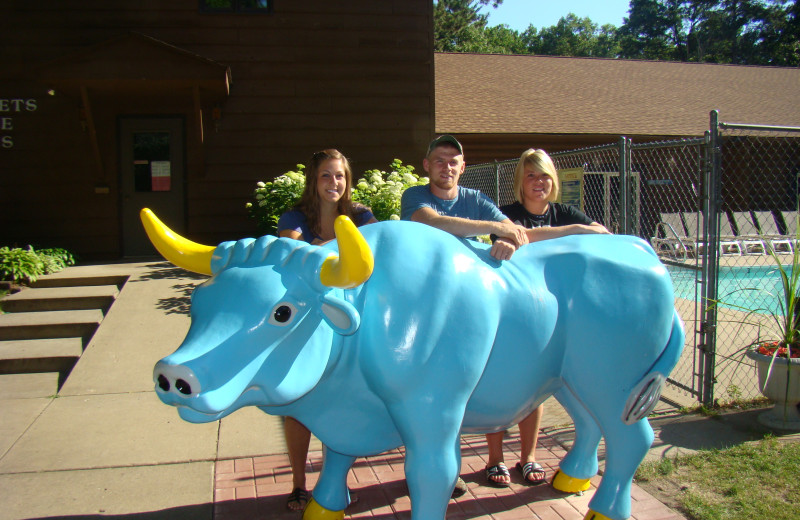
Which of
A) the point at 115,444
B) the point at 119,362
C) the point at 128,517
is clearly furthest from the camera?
A: the point at 119,362

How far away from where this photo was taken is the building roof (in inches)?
559

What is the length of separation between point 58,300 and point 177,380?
620cm

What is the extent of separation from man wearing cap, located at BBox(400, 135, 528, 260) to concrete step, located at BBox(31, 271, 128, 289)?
6000mm

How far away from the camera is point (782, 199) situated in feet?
58.4

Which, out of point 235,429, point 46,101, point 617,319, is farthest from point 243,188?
point 617,319

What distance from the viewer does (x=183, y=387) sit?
183 centimetres

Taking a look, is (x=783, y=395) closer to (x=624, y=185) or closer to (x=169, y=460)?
(x=624, y=185)

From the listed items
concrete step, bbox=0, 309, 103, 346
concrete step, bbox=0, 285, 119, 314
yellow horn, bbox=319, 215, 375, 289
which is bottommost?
concrete step, bbox=0, 309, 103, 346

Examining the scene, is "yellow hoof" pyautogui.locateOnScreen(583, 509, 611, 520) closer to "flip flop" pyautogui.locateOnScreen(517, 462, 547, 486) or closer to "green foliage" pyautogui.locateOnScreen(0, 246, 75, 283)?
"flip flop" pyautogui.locateOnScreen(517, 462, 547, 486)

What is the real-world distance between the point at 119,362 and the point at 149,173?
4.91 meters

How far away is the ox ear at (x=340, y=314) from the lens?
2035mm

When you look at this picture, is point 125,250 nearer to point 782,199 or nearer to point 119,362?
point 119,362

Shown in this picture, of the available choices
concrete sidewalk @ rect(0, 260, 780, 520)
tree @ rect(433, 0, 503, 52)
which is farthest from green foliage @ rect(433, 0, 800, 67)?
concrete sidewalk @ rect(0, 260, 780, 520)

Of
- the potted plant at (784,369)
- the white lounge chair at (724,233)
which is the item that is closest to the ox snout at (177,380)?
the potted plant at (784,369)
